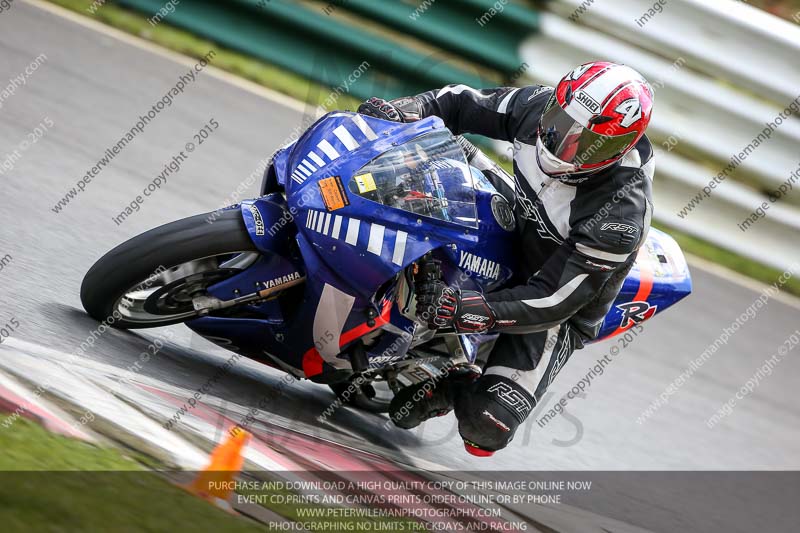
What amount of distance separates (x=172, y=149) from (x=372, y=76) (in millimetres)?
3220

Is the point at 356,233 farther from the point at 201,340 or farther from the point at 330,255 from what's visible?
the point at 201,340

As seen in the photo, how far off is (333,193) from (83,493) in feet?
4.62

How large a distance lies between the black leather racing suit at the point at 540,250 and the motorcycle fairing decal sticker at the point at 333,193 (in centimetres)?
74

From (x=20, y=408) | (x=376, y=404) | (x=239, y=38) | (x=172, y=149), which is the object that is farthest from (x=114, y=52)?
(x=20, y=408)

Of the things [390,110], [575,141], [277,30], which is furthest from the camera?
[277,30]

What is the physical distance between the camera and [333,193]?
362 centimetres

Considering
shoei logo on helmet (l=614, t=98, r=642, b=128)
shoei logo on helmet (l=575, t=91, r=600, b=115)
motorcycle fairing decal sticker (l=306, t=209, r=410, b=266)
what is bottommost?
motorcycle fairing decal sticker (l=306, t=209, r=410, b=266)

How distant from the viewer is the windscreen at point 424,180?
12.0 ft

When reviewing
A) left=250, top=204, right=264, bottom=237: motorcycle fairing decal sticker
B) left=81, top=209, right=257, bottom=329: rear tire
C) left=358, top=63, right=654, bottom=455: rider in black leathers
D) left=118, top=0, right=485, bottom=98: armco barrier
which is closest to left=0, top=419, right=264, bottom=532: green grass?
left=81, top=209, right=257, bottom=329: rear tire

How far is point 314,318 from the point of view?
395cm

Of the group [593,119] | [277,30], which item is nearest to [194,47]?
[277,30]

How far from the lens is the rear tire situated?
3740 mm

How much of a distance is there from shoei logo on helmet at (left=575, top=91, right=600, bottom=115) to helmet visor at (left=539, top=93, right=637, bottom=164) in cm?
7

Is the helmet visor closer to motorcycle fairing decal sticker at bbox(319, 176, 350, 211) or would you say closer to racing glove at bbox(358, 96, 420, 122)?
racing glove at bbox(358, 96, 420, 122)
